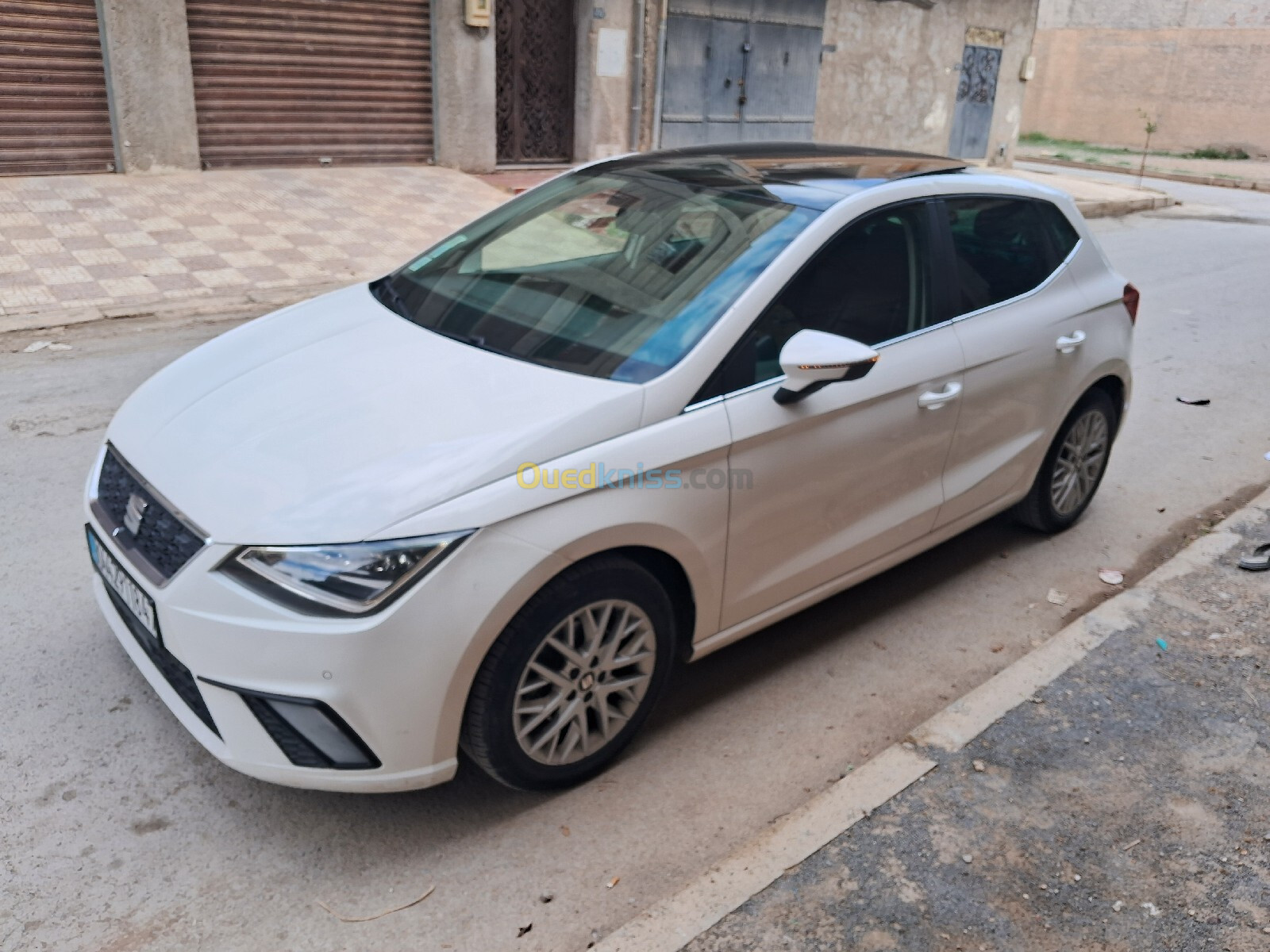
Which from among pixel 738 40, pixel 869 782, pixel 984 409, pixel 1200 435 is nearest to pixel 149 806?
pixel 869 782

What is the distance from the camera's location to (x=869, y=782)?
3160 mm

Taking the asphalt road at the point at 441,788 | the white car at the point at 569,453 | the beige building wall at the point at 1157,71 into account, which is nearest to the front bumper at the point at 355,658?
the white car at the point at 569,453

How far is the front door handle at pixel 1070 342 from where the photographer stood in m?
4.41

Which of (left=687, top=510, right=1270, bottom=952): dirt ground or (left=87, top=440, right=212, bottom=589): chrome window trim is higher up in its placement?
(left=87, top=440, right=212, bottom=589): chrome window trim

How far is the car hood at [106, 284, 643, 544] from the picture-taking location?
2.71 m

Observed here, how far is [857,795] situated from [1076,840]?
0.59 m

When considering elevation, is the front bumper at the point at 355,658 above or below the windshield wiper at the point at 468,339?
below

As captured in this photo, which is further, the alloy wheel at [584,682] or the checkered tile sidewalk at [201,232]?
the checkered tile sidewalk at [201,232]

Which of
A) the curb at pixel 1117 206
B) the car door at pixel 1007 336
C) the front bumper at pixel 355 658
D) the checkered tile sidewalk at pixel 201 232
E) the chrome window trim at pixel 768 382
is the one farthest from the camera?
the curb at pixel 1117 206

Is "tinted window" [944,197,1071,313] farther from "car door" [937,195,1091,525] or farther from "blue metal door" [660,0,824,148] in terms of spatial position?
"blue metal door" [660,0,824,148]

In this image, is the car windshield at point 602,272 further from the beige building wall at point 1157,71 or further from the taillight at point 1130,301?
the beige building wall at point 1157,71

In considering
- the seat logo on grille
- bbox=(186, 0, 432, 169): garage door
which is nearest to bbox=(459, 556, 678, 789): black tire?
the seat logo on grille

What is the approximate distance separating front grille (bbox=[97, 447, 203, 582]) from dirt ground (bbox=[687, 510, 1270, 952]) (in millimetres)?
1586
